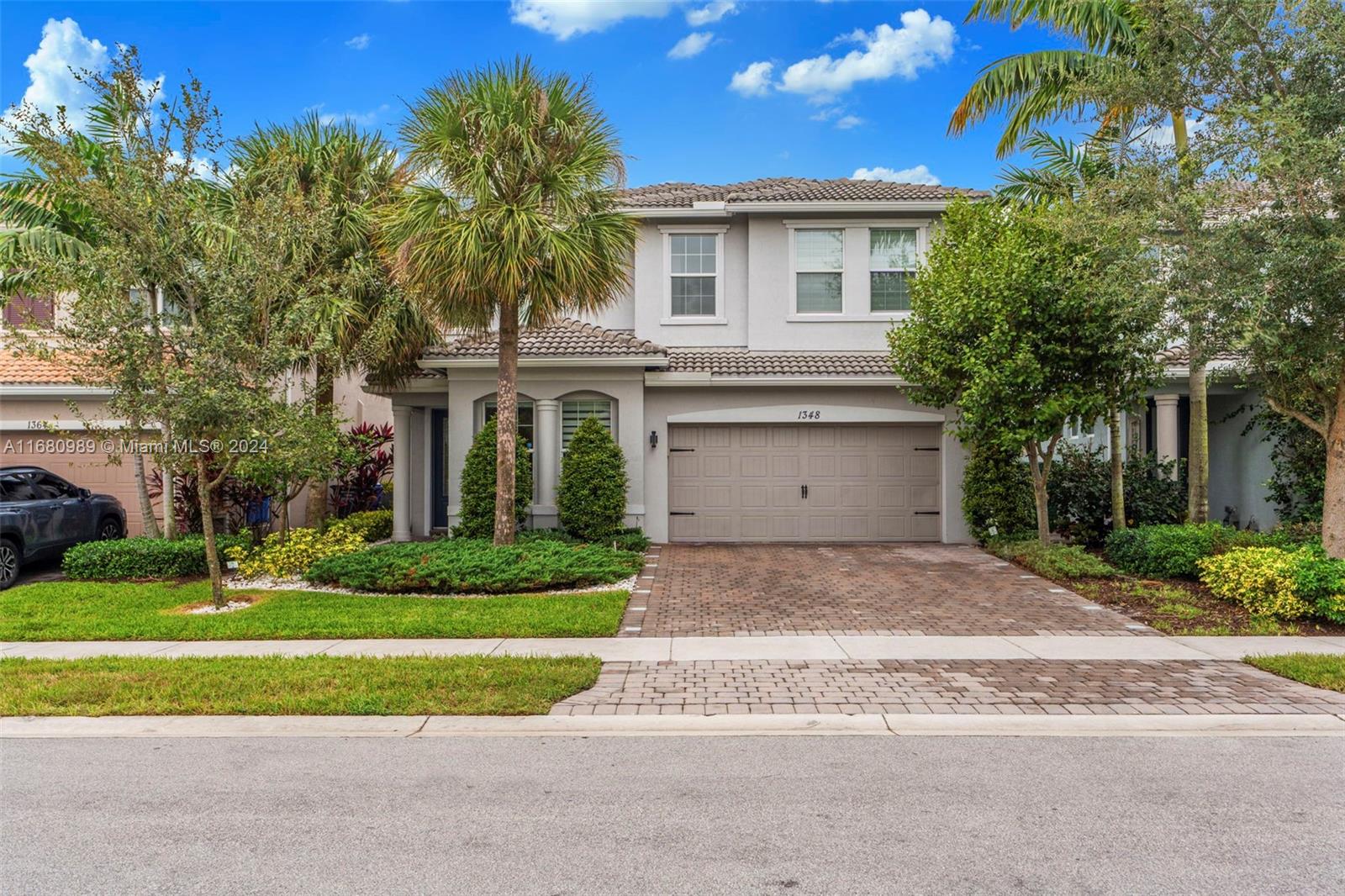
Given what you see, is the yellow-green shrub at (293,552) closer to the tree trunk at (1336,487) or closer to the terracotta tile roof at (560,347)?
the terracotta tile roof at (560,347)

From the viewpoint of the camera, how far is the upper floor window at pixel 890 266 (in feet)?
54.0

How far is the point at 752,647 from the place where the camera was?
798 cm

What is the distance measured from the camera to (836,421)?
15.5 m

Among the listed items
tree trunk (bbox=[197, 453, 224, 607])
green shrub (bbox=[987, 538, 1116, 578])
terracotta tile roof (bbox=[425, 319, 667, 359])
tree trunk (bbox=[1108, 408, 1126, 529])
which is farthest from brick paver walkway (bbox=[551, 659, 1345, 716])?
terracotta tile roof (bbox=[425, 319, 667, 359])

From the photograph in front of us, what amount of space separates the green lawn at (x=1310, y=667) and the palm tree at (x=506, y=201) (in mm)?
8970

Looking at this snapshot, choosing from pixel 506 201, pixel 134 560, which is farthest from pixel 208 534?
pixel 506 201

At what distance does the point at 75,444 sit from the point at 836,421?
14.4m

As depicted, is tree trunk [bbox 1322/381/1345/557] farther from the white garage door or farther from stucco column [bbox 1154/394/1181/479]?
the white garage door

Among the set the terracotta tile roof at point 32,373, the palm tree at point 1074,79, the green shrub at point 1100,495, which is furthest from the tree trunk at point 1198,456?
the terracotta tile roof at point 32,373

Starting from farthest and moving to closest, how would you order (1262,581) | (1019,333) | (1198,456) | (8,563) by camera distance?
(1198,456)
(1019,333)
(8,563)
(1262,581)

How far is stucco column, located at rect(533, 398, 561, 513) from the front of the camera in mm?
14961

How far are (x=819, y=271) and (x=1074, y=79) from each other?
227 inches

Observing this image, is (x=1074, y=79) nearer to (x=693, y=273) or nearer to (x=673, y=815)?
(x=693, y=273)

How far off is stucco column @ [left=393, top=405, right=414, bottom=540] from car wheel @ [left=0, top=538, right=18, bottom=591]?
18.5 feet
